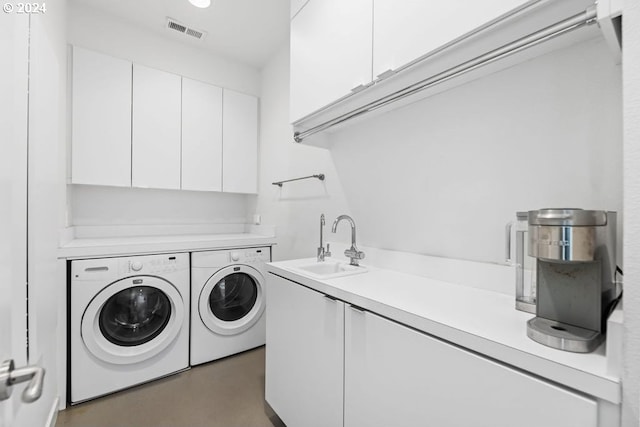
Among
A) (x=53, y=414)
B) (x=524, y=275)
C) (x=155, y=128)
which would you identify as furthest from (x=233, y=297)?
(x=524, y=275)

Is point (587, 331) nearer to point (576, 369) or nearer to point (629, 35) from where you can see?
point (576, 369)

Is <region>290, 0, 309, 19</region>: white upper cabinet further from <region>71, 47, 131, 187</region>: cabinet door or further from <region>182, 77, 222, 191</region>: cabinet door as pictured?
<region>71, 47, 131, 187</region>: cabinet door

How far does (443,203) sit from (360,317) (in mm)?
689

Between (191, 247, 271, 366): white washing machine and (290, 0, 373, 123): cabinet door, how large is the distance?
4.23 feet

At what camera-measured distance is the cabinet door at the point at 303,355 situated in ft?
3.86

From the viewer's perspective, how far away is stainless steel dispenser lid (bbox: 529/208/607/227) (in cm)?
65

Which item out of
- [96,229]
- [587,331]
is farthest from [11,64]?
[96,229]

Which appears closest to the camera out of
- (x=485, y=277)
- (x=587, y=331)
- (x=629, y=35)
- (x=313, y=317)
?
(x=629, y=35)

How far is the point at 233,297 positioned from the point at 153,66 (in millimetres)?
2222

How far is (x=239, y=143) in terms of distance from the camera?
9.48 feet

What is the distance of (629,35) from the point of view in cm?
56

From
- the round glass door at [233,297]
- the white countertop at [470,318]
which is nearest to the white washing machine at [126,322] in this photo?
the round glass door at [233,297]

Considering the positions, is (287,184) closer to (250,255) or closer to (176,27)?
(250,255)

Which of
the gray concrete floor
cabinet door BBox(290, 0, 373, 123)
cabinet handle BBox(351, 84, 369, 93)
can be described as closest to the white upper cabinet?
cabinet door BBox(290, 0, 373, 123)
